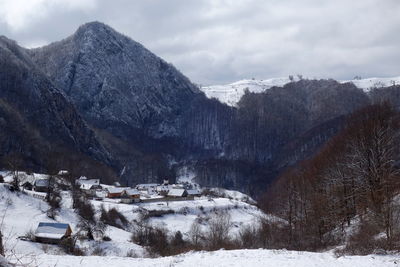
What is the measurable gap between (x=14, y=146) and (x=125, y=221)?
7342 centimetres

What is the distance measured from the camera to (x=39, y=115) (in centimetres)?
15388

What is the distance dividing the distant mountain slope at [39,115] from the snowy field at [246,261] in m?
111

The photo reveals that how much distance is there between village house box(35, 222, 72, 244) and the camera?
118ft

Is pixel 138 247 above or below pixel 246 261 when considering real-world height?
below

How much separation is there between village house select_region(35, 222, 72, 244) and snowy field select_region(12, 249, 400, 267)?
55.1 feet

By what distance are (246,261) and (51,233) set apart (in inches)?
930

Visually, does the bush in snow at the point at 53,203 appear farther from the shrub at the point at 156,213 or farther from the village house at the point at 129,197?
the village house at the point at 129,197

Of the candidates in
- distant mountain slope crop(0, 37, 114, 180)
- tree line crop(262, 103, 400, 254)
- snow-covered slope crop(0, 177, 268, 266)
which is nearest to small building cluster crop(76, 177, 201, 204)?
snow-covered slope crop(0, 177, 268, 266)

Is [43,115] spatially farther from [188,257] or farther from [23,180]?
[188,257]

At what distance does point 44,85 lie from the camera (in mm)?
162875

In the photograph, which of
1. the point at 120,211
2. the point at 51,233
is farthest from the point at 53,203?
the point at 120,211

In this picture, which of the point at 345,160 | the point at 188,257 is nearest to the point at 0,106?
the point at 345,160

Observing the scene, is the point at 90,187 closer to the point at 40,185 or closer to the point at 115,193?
the point at 115,193

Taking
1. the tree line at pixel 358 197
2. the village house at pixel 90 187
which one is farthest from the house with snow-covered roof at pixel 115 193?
the tree line at pixel 358 197
